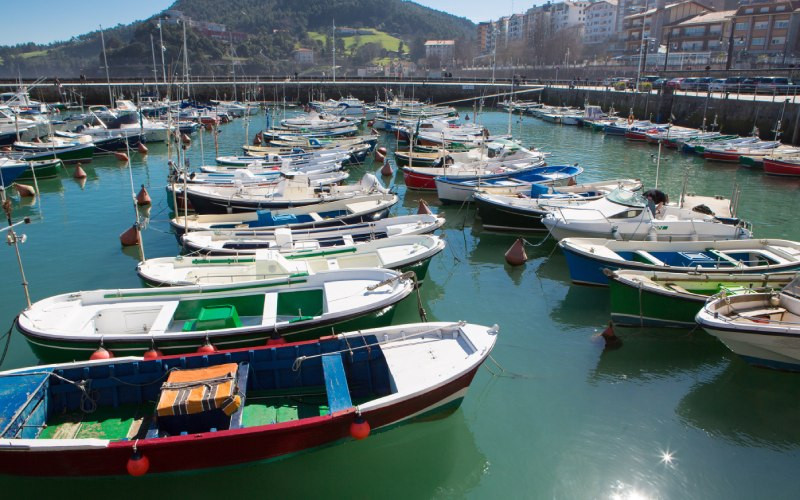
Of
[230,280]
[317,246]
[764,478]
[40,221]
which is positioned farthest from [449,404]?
[40,221]

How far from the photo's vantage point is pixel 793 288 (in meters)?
12.1

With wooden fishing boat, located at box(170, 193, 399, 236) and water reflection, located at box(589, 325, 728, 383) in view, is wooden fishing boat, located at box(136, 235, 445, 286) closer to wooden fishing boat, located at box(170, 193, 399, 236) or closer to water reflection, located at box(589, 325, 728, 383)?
wooden fishing boat, located at box(170, 193, 399, 236)

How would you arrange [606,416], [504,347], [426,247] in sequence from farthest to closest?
[426,247], [504,347], [606,416]

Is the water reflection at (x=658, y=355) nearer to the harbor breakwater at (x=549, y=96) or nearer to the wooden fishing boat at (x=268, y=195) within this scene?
the wooden fishing boat at (x=268, y=195)

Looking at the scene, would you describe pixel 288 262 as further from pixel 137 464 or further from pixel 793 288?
pixel 793 288

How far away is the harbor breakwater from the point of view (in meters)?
44.2

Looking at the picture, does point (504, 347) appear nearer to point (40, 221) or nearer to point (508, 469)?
point (508, 469)

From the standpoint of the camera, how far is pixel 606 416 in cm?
1069

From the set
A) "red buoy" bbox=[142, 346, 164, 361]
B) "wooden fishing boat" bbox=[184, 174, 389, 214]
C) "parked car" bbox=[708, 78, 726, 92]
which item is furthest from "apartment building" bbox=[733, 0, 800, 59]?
"red buoy" bbox=[142, 346, 164, 361]

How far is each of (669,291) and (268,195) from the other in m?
15.0

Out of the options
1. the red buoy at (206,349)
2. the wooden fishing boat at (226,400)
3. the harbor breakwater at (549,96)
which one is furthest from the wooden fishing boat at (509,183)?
the red buoy at (206,349)

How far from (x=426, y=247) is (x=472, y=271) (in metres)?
3.73

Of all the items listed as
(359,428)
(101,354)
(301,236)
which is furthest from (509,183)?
(101,354)

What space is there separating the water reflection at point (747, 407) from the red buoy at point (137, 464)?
371 inches
